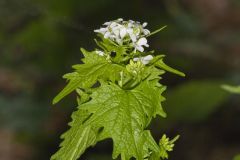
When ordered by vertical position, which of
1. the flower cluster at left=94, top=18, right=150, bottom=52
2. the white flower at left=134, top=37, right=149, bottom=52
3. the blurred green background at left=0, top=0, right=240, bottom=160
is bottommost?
the blurred green background at left=0, top=0, right=240, bottom=160

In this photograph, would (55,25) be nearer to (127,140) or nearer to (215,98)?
(215,98)

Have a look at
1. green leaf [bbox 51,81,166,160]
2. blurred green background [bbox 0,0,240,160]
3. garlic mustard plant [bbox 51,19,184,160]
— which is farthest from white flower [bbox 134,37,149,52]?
blurred green background [bbox 0,0,240,160]

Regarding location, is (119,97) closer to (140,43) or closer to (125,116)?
(125,116)

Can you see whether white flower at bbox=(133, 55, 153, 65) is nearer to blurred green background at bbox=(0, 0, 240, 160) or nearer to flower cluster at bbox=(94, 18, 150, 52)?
flower cluster at bbox=(94, 18, 150, 52)

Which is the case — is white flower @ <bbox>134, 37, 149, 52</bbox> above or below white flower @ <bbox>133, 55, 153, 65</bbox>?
above

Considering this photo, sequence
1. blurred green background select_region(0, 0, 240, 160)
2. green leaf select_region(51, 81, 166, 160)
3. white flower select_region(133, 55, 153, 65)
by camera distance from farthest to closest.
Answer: blurred green background select_region(0, 0, 240, 160) < white flower select_region(133, 55, 153, 65) < green leaf select_region(51, 81, 166, 160)

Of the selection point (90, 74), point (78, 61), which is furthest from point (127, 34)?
point (78, 61)

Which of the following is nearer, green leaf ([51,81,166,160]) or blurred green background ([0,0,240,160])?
green leaf ([51,81,166,160])
